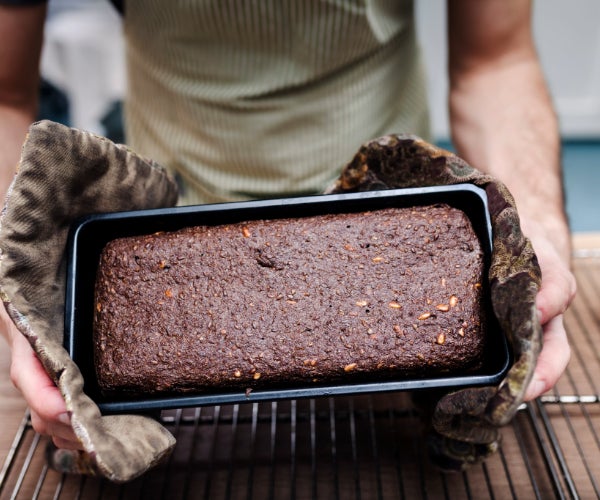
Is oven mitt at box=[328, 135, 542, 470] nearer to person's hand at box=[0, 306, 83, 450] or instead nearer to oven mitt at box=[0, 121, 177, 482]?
oven mitt at box=[0, 121, 177, 482]

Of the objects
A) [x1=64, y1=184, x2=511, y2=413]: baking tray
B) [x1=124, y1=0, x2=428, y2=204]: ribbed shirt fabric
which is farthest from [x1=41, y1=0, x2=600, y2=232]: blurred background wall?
[x1=64, y1=184, x2=511, y2=413]: baking tray

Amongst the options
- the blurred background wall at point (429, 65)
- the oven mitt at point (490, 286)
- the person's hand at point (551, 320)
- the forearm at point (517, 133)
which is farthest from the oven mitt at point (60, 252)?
the blurred background wall at point (429, 65)

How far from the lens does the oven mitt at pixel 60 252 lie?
1.90ft

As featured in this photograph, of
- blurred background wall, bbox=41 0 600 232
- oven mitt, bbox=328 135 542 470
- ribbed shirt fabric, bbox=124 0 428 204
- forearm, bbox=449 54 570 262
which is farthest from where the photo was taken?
blurred background wall, bbox=41 0 600 232

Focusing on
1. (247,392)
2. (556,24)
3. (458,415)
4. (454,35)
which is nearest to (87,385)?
(247,392)

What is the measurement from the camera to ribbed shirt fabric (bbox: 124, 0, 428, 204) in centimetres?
102

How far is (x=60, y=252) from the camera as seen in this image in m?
0.69

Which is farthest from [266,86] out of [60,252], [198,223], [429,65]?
[429,65]

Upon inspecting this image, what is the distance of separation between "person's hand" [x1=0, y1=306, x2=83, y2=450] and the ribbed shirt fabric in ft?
2.00

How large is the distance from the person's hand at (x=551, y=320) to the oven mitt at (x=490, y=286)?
0.04m

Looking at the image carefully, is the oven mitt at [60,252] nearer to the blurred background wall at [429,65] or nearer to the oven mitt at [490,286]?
the oven mitt at [490,286]

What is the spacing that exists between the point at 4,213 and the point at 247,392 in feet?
1.07

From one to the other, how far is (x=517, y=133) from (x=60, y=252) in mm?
773

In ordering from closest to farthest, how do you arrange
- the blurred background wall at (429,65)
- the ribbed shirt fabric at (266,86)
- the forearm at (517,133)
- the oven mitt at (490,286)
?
1. the oven mitt at (490,286)
2. the forearm at (517,133)
3. the ribbed shirt fabric at (266,86)
4. the blurred background wall at (429,65)
